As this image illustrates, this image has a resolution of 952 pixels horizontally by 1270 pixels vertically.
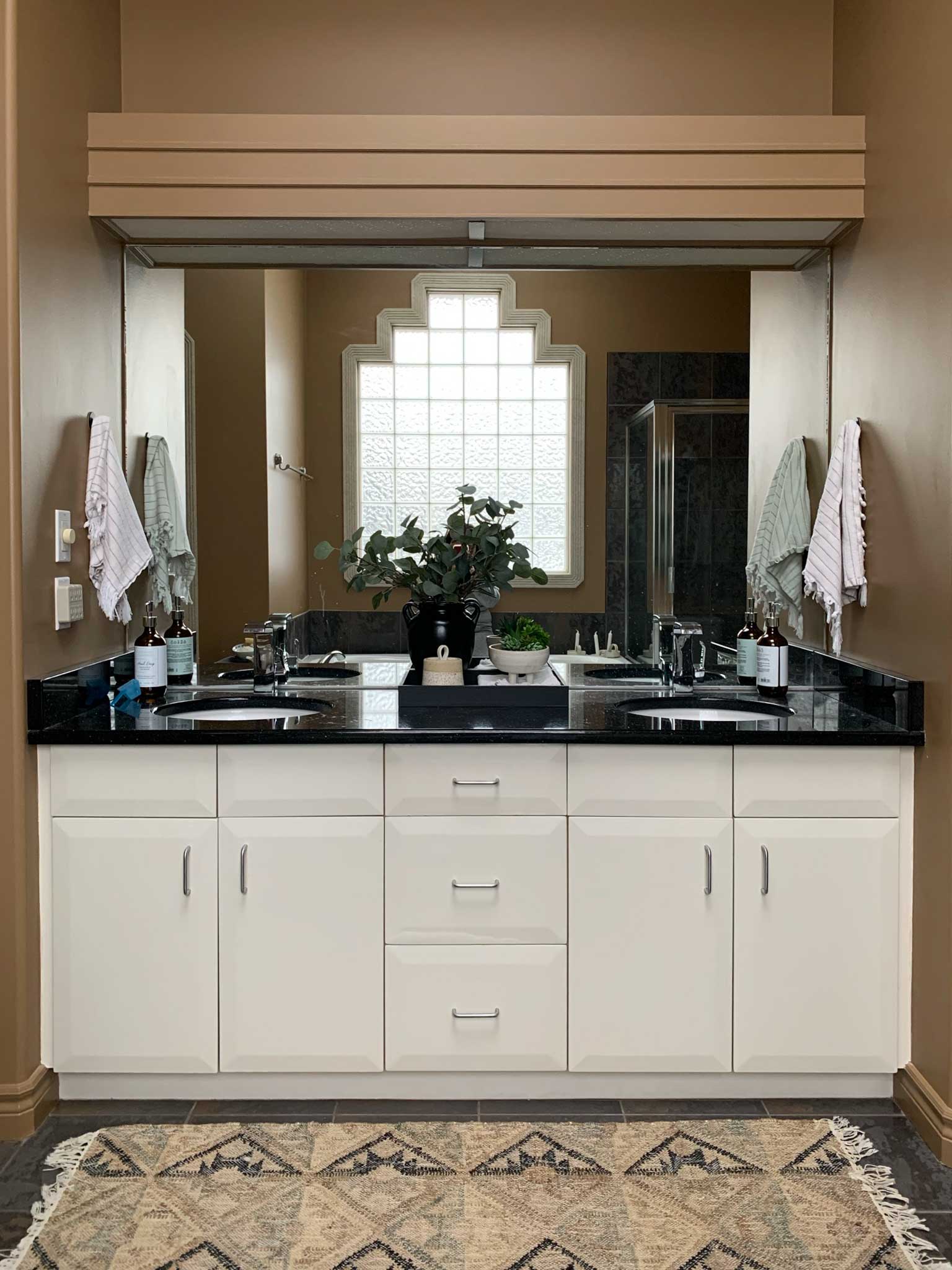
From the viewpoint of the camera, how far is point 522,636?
2.96 m

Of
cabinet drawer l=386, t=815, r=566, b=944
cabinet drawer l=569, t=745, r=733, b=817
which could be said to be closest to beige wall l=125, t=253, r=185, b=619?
cabinet drawer l=386, t=815, r=566, b=944

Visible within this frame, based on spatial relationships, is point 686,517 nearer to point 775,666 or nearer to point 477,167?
point 775,666

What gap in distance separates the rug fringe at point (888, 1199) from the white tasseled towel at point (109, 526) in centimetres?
204

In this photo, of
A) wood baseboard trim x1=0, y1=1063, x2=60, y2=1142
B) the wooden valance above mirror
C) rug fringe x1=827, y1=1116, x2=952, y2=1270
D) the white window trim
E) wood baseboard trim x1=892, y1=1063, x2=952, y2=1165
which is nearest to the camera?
rug fringe x1=827, y1=1116, x2=952, y2=1270

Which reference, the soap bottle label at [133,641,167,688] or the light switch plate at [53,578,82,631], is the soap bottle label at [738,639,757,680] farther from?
the light switch plate at [53,578,82,631]

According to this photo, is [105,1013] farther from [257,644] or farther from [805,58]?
[805,58]

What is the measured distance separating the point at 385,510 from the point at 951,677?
1468 millimetres

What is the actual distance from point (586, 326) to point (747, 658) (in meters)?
0.98

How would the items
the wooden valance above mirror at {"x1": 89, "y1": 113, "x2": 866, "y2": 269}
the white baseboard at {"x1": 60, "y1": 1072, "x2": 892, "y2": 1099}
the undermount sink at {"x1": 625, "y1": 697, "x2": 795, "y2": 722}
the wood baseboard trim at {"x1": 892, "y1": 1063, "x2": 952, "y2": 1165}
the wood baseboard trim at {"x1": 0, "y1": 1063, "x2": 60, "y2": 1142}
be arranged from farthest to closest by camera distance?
1. the undermount sink at {"x1": 625, "y1": 697, "x2": 795, "y2": 722}
2. the wooden valance above mirror at {"x1": 89, "y1": 113, "x2": 866, "y2": 269}
3. the white baseboard at {"x1": 60, "y1": 1072, "x2": 892, "y2": 1099}
4. the wood baseboard trim at {"x1": 0, "y1": 1063, "x2": 60, "y2": 1142}
5. the wood baseboard trim at {"x1": 892, "y1": 1063, "x2": 952, "y2": 1165}

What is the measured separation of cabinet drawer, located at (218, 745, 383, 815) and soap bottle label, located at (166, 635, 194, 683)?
69cm

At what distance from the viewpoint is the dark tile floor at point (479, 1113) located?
2.35m

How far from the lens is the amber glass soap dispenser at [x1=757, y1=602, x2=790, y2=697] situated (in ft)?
9.72

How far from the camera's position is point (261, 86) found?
2.89 m

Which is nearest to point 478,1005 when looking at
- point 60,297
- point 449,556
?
point 449,556
